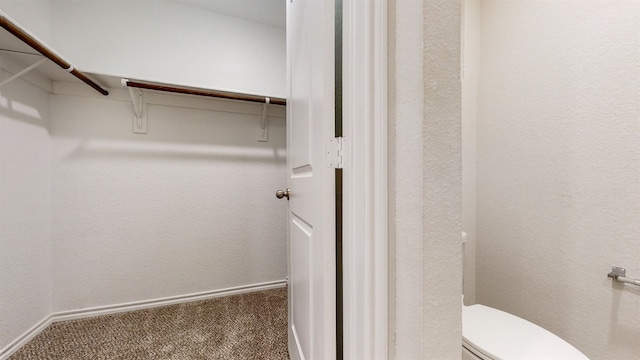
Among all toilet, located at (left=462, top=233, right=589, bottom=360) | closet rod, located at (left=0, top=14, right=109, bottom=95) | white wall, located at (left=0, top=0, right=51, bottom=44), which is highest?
white wall, located at (left=0, top=0, right=51, bottom=44)

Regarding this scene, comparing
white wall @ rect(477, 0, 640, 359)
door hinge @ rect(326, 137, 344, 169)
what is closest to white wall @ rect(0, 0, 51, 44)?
door hinge @ rect(326, 137, 344, 169)

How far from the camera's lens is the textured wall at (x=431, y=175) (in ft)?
1.52

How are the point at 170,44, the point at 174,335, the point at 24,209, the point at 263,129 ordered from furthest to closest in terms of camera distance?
the point at 263,129
the point at 170,44
the point at 174,335
the point at 24,209

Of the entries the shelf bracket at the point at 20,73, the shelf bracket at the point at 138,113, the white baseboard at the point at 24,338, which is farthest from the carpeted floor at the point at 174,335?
the shelf bracket at the point at 20,73

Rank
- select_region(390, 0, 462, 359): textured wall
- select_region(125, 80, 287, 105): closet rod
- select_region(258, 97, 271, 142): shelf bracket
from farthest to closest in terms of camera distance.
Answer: select_region(258, 97, 271, 142): shelf bracket → select_region(125, 80, 287, 105): closet rod → select_region(390, 0, 462, 359): textured wall

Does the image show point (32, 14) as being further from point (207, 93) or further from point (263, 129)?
point (263, 129)

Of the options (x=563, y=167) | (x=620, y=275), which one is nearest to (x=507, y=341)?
(x=620, y=275)

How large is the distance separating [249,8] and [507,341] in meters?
2.41

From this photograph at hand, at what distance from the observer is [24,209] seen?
131cm

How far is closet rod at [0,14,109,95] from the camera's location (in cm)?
92

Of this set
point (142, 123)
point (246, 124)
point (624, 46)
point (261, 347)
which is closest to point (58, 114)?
point (142, 123)

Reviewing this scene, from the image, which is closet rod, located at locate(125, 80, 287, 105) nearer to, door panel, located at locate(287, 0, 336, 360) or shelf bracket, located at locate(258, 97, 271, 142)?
shelf bracket, located at locate(258, 97, 271, 142)

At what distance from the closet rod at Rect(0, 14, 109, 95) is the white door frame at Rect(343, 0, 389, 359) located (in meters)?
1.30

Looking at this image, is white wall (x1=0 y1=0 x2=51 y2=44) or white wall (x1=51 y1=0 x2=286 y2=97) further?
white wall (x1=51 y1=0 x2=286 y2=97)
